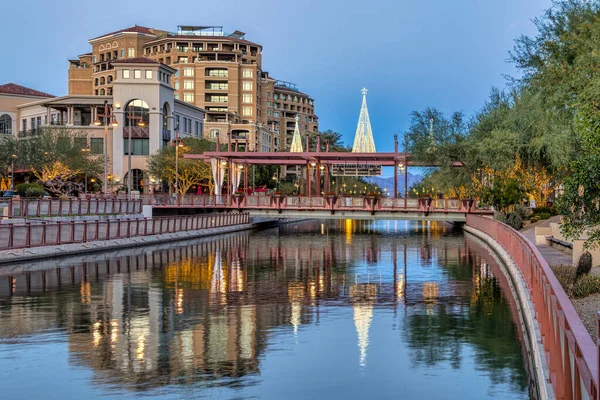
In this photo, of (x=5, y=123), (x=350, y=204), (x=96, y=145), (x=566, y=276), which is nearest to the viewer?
(x=566, y=276)

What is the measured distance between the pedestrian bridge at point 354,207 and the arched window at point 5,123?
200ft

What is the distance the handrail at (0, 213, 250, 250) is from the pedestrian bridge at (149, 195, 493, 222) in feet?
21.8

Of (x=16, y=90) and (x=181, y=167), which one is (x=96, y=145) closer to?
(x=181, y=167)

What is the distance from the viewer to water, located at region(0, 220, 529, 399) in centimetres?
1309

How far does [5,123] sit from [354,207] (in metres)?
75.8

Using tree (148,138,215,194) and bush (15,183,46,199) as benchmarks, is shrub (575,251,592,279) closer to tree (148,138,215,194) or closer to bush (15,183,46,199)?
bush (15,183,46,199)

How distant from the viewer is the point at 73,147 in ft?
296

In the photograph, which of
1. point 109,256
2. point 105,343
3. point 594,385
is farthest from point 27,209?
point 594,385

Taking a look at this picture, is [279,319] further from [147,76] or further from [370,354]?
[147,76]

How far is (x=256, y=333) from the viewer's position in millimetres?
17703

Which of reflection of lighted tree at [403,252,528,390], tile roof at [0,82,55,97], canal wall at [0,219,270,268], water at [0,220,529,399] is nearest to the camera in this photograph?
water at [0,220,529,399]

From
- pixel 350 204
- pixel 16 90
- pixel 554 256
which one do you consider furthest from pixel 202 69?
pixel 554 256

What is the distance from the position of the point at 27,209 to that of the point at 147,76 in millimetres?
52425

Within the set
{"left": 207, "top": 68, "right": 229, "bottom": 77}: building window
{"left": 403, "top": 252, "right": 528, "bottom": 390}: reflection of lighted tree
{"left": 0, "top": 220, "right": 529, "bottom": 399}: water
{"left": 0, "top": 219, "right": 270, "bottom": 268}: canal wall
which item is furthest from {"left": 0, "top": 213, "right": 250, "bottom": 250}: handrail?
{"left": 207, "top": 68, "right": 229, "bottom": 77}: building window
